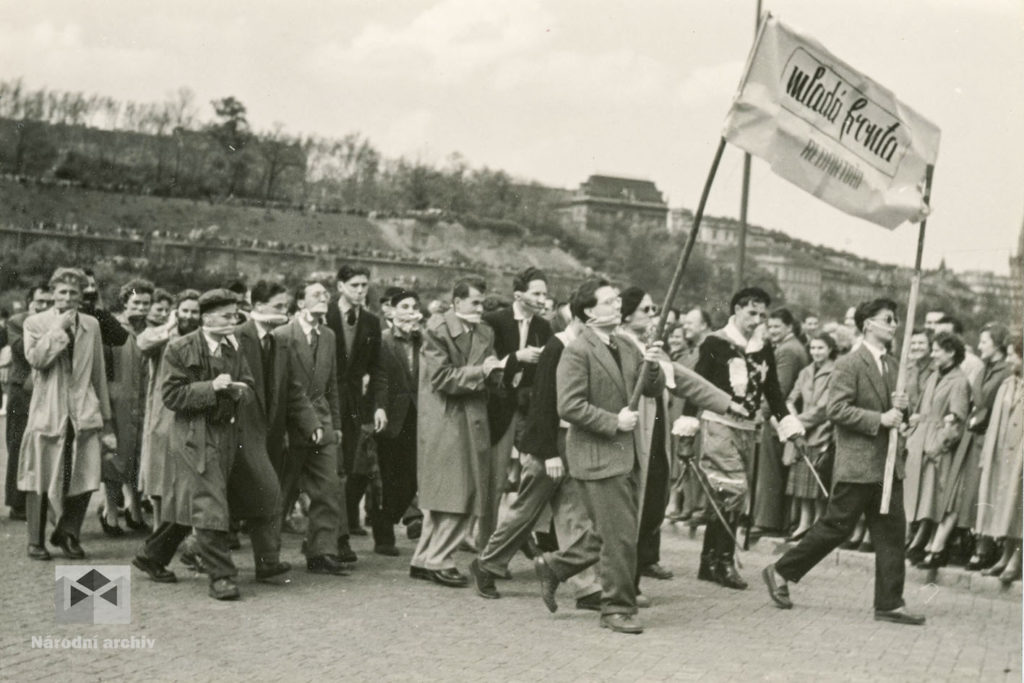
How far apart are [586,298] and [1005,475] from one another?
3.98m

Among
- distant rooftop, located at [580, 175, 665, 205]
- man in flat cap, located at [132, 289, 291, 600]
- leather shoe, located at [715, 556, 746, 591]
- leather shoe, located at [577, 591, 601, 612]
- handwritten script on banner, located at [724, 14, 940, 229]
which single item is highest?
distant rooftop, located at [580, 175, 665, 205]

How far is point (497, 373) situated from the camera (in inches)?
399

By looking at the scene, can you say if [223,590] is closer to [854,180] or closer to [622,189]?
[854,180]

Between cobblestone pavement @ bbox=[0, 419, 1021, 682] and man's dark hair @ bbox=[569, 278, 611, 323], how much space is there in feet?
6.08

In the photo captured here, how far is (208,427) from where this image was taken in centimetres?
913

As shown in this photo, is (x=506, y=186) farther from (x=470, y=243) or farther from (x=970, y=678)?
(x=970, y=678)

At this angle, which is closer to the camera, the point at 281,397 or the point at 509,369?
the point at 281,397

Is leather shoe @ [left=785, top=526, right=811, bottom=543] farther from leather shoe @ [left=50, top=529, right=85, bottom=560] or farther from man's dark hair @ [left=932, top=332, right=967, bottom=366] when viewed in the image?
leather shoe @ [left=50, top=529, right=85, bottom=560]

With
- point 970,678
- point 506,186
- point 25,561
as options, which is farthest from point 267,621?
point 506,186

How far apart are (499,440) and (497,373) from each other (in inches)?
22.4

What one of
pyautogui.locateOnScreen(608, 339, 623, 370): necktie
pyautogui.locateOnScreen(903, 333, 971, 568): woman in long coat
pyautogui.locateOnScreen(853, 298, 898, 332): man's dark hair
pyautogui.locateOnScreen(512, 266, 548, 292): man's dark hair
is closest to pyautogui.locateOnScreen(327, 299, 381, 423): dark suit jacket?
pyautogui.locateOnScreen(512, 266, 548, 292): man's dark hair

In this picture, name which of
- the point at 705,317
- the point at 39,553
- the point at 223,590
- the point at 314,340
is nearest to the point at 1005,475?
the point at 705,317

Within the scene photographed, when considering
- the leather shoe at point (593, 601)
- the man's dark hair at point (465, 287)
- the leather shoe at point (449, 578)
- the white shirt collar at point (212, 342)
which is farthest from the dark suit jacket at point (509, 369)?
the white shirt collar at point (212, 342)

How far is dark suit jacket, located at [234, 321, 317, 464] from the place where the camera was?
981 centimetres
